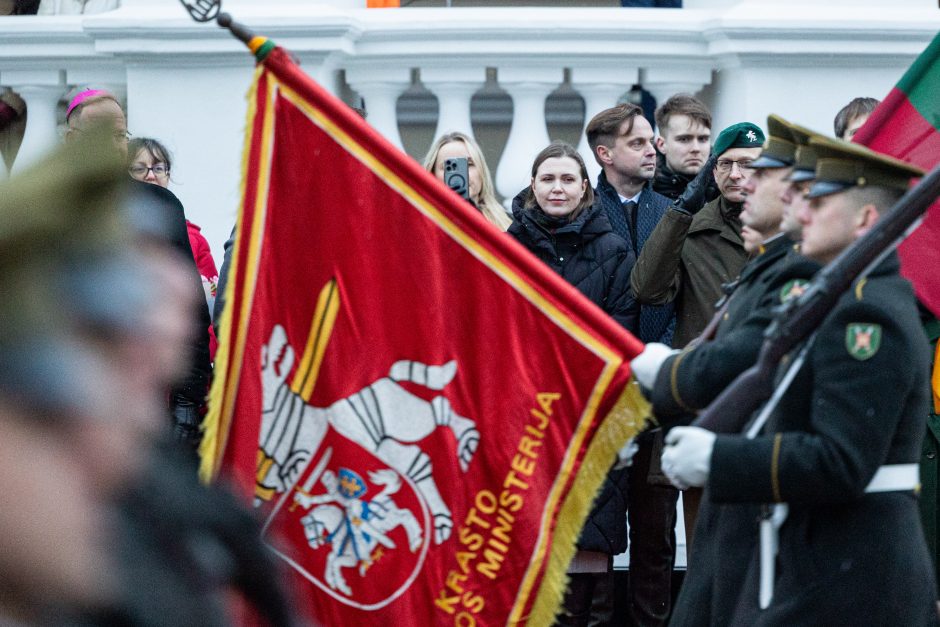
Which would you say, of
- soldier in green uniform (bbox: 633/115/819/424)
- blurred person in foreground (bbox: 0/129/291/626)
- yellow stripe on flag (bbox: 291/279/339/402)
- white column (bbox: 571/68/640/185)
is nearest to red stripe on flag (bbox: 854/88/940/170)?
soldier in green uniform (bbox: 633/115/819/424)

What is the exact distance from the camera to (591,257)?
520 cm

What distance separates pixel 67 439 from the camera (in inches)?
49.3

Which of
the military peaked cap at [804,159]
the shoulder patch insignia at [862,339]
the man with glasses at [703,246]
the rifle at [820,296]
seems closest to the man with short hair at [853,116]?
the man with glasses at [703,246]

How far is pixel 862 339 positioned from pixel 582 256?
7.31ft

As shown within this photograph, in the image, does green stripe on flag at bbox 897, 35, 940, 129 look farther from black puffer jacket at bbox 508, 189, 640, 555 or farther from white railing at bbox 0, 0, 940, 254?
white railing at bbox 0, 0, 940, 254

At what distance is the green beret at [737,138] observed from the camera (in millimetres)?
5207

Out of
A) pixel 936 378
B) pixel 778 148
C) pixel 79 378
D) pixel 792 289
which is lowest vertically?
pixel 936 378

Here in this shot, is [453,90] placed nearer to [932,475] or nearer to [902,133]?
[902,133]

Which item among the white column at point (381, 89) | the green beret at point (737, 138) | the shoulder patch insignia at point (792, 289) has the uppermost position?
the shoulder patch insignia at point (792, 289)

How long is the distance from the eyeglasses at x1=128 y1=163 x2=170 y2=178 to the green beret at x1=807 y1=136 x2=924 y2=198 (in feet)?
8.96

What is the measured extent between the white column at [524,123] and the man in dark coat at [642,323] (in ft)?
1.79

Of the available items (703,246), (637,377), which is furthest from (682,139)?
(637,377)

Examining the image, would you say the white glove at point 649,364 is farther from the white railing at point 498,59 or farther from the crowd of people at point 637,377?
the white railing at point 498,59

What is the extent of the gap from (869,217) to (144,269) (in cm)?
221
